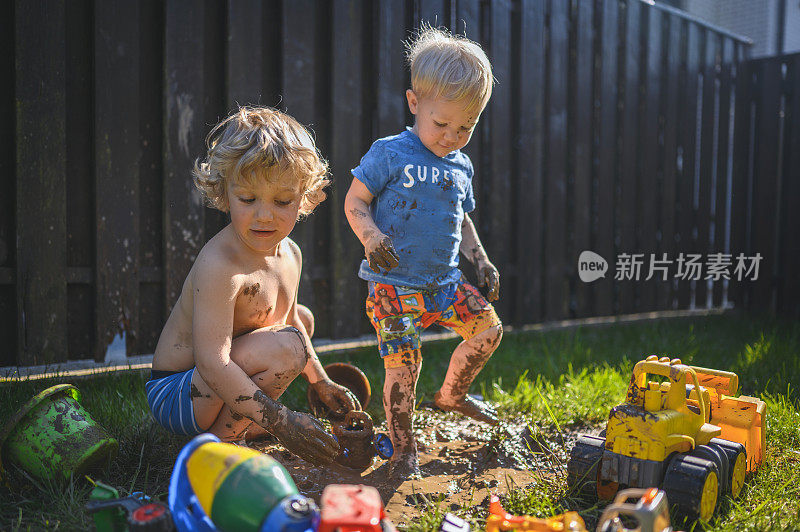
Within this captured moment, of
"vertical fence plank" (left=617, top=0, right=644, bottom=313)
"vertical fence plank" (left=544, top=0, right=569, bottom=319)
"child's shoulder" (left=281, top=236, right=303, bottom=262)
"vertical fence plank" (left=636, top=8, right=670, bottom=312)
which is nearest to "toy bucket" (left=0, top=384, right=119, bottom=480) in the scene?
"child's shoulder" (left=281, top=236, right=303, bottom=262)

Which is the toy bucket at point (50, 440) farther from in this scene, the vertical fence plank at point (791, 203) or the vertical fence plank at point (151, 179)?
the vertical fence plank at point (791, 203)

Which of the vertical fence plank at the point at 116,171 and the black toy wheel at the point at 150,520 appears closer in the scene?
the black toy wheel at the point at 150,520

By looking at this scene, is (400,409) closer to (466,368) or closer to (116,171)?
(466,368)

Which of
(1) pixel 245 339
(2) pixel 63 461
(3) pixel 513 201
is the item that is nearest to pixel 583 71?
(3) pixel 513 201

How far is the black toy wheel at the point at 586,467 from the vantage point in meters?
2.11

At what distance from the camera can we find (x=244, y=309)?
89.4 inches

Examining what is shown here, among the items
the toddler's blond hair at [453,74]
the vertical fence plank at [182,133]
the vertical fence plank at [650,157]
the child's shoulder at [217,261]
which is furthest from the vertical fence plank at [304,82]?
the vertical fence plank at [650,157]

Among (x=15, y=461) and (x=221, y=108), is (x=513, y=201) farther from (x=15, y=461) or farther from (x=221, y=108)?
(x=15, y=461)

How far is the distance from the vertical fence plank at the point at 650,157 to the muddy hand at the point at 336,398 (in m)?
4.55

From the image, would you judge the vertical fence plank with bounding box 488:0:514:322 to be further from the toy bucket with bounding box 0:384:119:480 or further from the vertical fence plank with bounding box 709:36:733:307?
the toy bucket with bounding box 0:384:119:480

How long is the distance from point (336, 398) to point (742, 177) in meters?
6.02

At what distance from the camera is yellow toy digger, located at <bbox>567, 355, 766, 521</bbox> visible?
192 cm

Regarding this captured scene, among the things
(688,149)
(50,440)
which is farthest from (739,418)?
(688,149)

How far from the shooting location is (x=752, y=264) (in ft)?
22.5
